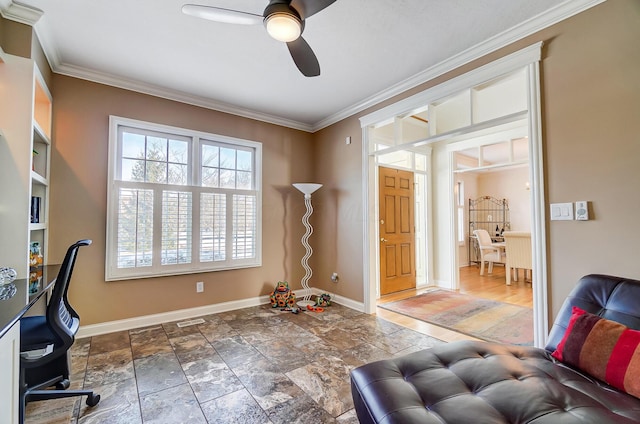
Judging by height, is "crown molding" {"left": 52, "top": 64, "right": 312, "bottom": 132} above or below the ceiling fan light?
above

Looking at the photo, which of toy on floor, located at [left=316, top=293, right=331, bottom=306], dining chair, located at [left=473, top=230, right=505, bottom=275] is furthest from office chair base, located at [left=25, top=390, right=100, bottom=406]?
dining chair, located at [left=473, top=230, right=505, bottom=275]

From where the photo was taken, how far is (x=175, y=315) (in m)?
3.35

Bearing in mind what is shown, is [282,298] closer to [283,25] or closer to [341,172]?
[341,172]

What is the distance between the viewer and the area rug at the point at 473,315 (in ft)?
9.48

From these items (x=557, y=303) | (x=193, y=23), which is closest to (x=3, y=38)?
(x=193, y=23)

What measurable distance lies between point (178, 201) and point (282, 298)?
5.97 ft

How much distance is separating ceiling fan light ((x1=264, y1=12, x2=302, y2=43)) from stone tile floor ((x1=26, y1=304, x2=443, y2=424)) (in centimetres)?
228

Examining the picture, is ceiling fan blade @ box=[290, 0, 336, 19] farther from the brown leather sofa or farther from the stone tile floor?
the stone tile floor

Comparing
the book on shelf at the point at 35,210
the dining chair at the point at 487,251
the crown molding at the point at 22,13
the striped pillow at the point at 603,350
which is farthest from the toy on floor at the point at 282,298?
the dining chair at the point at 487,251

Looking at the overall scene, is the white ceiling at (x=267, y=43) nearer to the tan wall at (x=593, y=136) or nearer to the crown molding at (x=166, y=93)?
the crown molding at (x=166, y=93)

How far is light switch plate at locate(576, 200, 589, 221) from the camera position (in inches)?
77.3

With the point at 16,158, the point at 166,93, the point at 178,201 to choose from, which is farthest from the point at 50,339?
the point at 166,93

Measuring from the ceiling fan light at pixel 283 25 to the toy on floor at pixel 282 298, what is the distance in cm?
306

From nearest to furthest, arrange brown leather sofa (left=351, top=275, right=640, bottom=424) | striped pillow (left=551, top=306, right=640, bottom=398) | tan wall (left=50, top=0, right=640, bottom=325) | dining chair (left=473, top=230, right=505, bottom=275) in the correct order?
brown leather sofa (left=351, top=275, right=640, bottom=424)
striped pillow (left=551, top=306, right=640, bottom=398)
tan wall (left=50, top=0, right=640, bottom=325)
dining chair (left=473, top=230, right=505, bottom=275)
